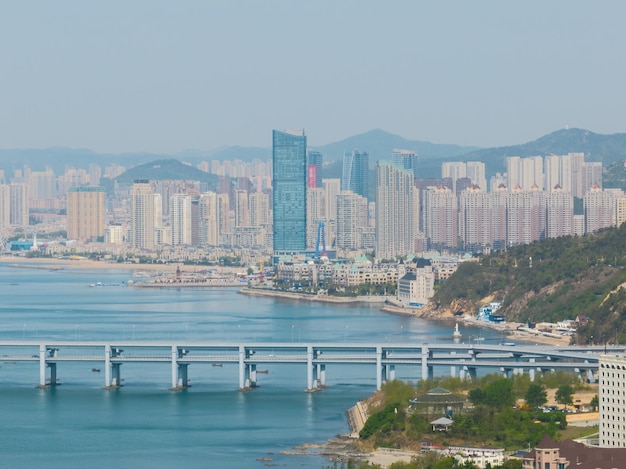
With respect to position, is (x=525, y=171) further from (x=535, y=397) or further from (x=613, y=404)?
(x=613, y=404)

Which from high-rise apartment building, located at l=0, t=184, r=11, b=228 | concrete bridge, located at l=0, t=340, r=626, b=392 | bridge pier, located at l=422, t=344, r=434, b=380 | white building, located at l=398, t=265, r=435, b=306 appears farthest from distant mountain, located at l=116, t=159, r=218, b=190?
bridge pier, located at l=422, t=344, r=434, b=380

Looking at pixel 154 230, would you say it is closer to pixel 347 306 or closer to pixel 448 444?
pixel 347 306

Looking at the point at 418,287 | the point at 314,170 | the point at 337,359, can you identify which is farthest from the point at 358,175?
Answer: the point at 337,359

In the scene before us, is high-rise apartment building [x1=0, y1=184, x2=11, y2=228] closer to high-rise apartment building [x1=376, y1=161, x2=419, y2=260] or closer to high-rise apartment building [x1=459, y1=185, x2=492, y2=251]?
high-rise apartment building [x1=376, y1=161, x2=419, y2=260]

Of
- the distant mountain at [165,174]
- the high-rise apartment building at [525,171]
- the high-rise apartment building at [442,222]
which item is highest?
the distant mountain at [165,174]

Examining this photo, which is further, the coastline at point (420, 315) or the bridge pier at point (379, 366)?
the coastline at point (420, 315)

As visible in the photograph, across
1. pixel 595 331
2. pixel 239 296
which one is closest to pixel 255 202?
pixel 239 296

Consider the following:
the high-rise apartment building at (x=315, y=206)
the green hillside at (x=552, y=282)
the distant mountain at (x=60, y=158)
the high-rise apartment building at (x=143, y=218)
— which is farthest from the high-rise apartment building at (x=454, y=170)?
the distant mountain at (x=60, y=158)

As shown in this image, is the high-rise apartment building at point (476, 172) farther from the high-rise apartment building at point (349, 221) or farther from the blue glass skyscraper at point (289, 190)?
the blue glass skyscraper at point (289, 190)
